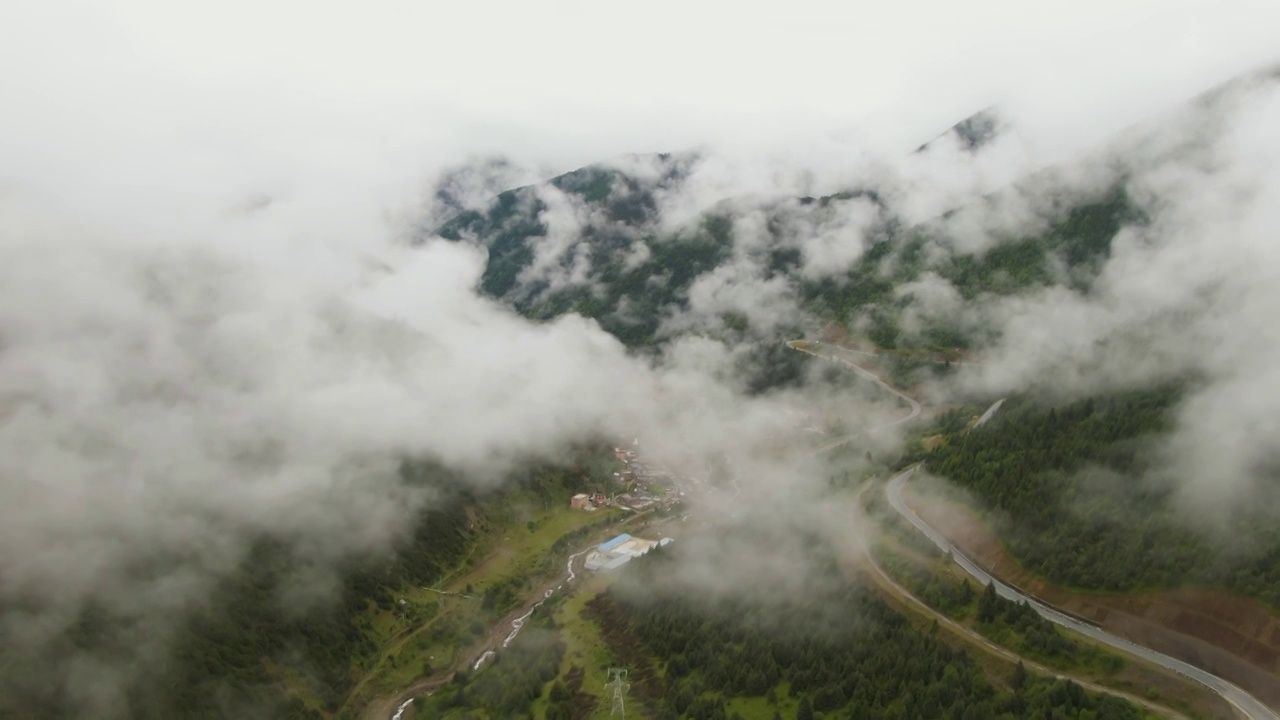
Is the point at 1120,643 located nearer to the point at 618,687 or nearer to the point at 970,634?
the point at 970,634

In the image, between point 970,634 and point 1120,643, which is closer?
point 1120,643

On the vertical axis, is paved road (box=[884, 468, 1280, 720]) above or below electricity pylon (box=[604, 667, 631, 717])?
above

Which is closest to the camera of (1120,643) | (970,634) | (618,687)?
(1120,643)

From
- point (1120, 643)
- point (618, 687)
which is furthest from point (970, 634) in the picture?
point (618, 687)

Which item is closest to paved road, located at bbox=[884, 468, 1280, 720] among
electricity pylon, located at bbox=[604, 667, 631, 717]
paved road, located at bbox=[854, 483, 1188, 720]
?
paved road, located at bbox=[854, 483, 1188, 720]

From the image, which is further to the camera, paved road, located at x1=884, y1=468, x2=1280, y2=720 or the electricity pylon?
the electricity pylon

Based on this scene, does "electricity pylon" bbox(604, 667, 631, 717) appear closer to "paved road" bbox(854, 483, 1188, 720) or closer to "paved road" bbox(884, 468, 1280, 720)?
"paved road" bbox(854, 483, 1188, 720)

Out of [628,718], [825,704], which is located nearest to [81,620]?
[628,718]
